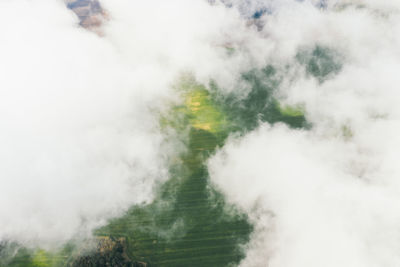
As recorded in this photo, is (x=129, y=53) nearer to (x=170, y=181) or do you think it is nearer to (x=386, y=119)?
(x=170, y=181)

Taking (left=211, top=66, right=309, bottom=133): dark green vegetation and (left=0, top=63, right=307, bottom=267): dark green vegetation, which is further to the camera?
(left=211, top=66, right=309, bottom=133): dark green vegetation

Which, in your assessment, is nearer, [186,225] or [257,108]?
[186,225]

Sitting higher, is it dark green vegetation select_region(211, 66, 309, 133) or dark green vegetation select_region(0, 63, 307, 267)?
dark green vegetation select_region(211, 66, 309, 133)

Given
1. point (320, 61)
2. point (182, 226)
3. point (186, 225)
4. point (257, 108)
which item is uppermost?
point (320, 61)

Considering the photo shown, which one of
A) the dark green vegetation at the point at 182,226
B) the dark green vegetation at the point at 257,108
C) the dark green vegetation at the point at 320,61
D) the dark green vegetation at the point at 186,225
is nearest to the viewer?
the dark green vegetation at the point at 182,226

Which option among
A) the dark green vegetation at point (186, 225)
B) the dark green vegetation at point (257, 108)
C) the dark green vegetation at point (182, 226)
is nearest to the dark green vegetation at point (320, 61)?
the dark green vegetation at point (257, 108)

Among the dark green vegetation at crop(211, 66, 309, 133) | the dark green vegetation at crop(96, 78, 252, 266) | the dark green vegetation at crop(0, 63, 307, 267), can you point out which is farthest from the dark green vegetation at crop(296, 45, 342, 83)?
the dark green vegetation at crop(96, 78, 252, 266)

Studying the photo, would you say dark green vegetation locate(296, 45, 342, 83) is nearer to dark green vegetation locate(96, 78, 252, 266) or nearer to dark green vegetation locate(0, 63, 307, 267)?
dark green vegetation locate(0, 63, 307, 267)

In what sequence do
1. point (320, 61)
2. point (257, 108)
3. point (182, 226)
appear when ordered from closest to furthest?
point (182, 226)
point (257, 108)
point (320, 61)

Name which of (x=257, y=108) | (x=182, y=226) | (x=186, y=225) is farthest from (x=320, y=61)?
(x=182, y=226)

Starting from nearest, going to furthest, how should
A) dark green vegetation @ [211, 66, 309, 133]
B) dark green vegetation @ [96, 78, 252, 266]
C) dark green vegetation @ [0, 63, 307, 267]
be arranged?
dark green vegetation @ [0, 63, 307, 267] < dark green vegetation @ [96, 78, 252, 266] < dark green vegetation @ [211, 66, 309, 133]

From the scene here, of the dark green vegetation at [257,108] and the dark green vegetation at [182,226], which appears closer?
the dark green vegetation at [182,226]

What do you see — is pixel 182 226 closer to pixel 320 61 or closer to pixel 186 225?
pixel 186 225

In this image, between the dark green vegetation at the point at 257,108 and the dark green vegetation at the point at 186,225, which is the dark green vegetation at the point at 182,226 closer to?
the dark green vegetation at the point at 186,225
